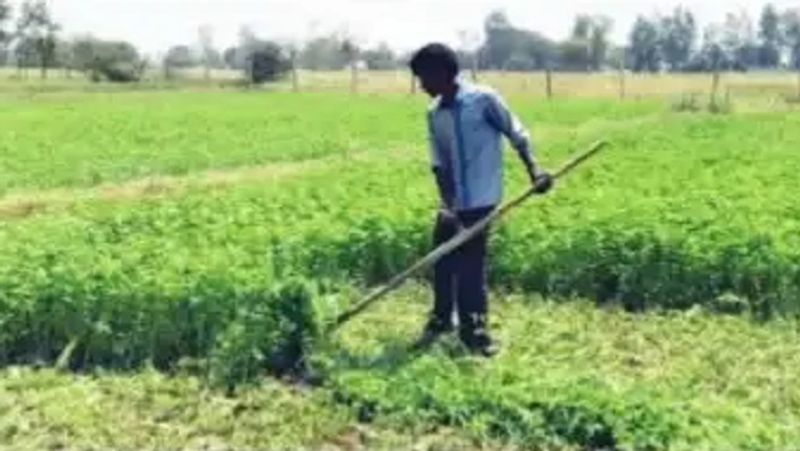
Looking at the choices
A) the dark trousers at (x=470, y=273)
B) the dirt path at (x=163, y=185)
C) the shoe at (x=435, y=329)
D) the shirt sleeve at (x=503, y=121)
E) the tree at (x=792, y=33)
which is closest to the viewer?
the shirt sleeve at (x=503, y=121)

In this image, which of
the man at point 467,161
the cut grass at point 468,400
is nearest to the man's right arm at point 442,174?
the man at point 467,161

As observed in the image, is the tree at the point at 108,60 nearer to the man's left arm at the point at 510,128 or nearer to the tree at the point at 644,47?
the tree at the point at 644,47

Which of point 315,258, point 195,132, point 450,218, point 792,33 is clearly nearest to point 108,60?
point 195,132

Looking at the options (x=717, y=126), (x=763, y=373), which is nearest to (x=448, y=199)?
(x=763, y=373)

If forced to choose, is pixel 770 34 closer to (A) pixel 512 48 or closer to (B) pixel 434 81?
(A) pixel 512 48

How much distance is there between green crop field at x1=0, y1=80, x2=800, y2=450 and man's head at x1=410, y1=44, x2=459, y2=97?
1370 millimetres

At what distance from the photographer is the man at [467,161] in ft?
23.9

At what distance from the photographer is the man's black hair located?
7184 millimetres

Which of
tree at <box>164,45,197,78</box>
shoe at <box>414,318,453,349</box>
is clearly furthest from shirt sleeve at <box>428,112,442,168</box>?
tree at <box>164,45,197,78</box>

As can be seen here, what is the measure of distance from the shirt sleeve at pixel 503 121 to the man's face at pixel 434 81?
27cm

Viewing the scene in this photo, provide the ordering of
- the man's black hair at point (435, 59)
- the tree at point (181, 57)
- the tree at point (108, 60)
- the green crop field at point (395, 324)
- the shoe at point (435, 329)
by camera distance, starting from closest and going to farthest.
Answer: the green crop field at point (395, 324), the man's black hair at point (435, 59), the shoe at point (435, 329), the tree at point (108, 60), the tree at point (181, 57)

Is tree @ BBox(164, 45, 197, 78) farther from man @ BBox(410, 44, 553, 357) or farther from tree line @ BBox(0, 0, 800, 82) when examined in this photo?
man @ BBox(410, 44, 553, 357)

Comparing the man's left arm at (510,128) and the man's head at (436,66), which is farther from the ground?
→ the man's head at (436,66)

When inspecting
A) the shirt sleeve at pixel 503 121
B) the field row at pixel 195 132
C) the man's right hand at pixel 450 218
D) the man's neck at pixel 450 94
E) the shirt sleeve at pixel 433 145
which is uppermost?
the man's neck at pixel 450 94
